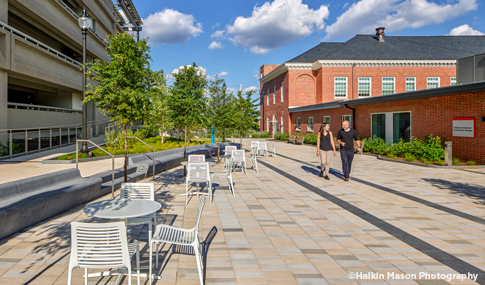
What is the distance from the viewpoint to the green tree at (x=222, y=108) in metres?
16.0

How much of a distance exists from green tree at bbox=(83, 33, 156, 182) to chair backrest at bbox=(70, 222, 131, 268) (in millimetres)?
5043

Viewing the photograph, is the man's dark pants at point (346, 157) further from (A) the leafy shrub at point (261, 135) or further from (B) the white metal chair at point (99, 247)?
(A) the leafy shrub at point (261, 135)

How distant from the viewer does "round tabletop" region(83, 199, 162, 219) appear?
11.7ft

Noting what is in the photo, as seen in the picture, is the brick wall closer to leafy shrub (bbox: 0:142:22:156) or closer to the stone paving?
the stone paving

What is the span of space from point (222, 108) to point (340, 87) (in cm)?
2281

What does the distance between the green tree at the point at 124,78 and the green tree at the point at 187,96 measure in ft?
9.52

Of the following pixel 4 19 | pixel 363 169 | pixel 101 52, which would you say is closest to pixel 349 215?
pixel 363 169

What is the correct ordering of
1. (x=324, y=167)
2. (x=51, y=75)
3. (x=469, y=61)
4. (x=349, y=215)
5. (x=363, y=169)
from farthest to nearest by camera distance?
1. (x=51, y=75)
2. (x=469, y=61)
3. (x=363, y=169)
4. (x=324, y=167)
5. (x=349, y=215)

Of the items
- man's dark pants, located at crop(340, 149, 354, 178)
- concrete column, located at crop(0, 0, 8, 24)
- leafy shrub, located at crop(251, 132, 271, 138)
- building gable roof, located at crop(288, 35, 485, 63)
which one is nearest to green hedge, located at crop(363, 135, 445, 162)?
man's dark pants, located at crop(340, 149, 354, 178)

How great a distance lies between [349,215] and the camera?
6.19 metres

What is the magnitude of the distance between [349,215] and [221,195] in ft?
11.1

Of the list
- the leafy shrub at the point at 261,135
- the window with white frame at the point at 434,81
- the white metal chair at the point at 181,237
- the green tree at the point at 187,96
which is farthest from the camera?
the leafy shrub at the point at 261,135

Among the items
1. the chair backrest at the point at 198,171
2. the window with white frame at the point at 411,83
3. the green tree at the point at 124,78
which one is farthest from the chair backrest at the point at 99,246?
the window with white frame at the point at 411,83

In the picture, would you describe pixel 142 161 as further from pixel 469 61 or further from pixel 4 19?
pixel 469 61
